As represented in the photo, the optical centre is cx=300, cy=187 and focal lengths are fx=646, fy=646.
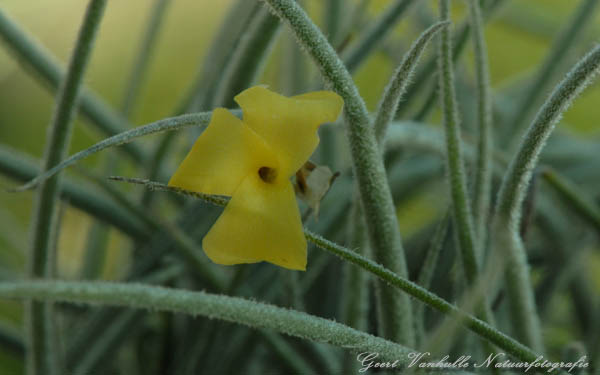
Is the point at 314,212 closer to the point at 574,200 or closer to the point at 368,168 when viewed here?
the point at 368,168

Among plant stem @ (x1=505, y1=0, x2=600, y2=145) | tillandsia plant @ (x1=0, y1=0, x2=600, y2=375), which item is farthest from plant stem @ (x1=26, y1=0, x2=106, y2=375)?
plant stem @ (x1=505, y1=0, x2=600, y2=145)

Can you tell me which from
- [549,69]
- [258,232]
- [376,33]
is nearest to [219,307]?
[258,232]

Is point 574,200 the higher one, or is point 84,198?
point 84,198

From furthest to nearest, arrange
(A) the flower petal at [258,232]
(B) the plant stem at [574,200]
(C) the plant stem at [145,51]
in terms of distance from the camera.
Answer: (C) the plant stem at [145,51] < (B) the plant stem at [574,200] < (A) the flower petal at [258,232]

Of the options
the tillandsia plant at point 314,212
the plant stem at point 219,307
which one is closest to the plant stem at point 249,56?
the tillandsia plant at point 314,212

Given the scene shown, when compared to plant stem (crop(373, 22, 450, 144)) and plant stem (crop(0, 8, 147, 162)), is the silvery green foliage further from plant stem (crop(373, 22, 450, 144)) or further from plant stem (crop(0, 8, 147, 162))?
plant stem (crop(0, 8, 147, 162))

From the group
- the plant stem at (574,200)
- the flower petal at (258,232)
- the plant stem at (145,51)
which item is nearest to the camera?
the flower petal at (258,232)

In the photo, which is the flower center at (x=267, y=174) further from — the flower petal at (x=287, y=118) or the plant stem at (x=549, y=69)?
the plant stem at (x=549, y=69)

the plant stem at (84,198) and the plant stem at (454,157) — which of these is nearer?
the plant stem at (454,157)
